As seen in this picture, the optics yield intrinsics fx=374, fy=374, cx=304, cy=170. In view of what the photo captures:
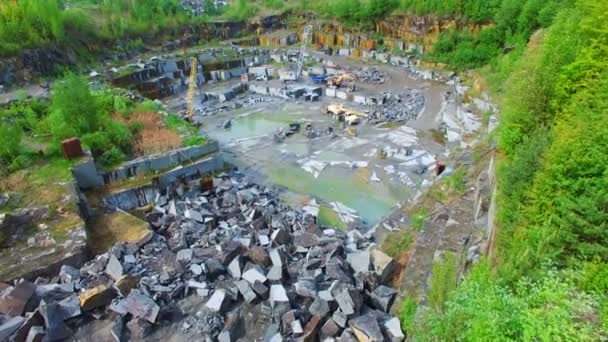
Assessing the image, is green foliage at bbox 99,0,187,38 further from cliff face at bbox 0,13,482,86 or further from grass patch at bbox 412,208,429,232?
grass patch at bbox 412,208,429,232

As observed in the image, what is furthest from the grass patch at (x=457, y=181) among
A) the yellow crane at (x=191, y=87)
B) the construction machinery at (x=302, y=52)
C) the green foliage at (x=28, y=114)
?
the construction machinery at (x=302, y=52)

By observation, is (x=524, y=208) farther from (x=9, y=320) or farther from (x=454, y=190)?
(x=9, y=320)

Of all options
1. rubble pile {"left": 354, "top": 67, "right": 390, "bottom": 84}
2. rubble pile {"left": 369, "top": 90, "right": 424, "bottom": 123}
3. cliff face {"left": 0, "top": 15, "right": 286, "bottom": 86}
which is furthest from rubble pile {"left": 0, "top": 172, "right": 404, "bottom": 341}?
cliff face {"left": 0, "top": 15, "right": 286, "bottom": 86}

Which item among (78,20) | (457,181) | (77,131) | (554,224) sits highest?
(78,20)

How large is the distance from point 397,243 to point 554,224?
5.43 meters

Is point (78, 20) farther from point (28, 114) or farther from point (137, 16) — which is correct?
point (28, 114)

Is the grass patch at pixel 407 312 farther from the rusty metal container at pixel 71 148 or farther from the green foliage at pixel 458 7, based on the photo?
the green foliage at pixel 458 7

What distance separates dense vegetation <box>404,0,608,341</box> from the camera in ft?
13.5

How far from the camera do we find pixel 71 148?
44.4 ft

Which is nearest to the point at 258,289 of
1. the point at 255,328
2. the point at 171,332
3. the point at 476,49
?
the point at 255,328

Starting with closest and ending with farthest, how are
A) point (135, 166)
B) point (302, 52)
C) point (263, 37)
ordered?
point (135, 166) → point (302, 52) → point (263, 37)

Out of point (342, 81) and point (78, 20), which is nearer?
point (342, 81)

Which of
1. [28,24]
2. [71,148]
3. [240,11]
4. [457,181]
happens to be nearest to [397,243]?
[457,181]

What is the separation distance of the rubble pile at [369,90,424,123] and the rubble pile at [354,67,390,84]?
10.7 feet
